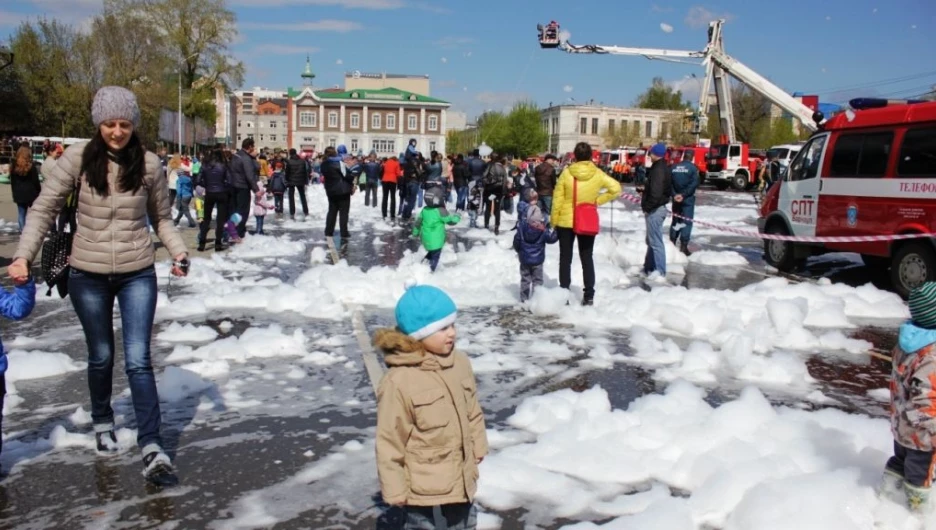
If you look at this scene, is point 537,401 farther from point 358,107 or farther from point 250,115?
point 250,115

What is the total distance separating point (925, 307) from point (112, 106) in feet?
13.6

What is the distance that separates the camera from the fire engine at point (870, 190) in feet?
35.4

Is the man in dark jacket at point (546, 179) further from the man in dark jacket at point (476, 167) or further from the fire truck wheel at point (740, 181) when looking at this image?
the fire truck wheel at point (740, 181)

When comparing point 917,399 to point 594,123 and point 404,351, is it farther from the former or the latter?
point 594,123

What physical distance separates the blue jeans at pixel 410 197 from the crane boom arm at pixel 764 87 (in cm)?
1888

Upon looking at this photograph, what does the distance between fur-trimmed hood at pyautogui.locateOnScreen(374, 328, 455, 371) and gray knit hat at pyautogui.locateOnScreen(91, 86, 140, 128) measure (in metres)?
2.14

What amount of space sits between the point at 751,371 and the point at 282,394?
3.87 meters

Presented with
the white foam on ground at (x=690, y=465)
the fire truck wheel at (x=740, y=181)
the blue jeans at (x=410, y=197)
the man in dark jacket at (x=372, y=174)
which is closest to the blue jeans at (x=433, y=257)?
the white foam on ground at (x=690, y=465)

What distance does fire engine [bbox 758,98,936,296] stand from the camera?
10781 mm

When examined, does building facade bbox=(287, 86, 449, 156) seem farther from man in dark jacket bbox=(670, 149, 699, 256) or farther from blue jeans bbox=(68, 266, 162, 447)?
blue jeans bbox=(68, 266, 162, 447)

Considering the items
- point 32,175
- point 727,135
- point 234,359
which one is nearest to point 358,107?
point 727,135

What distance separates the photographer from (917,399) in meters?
3.58

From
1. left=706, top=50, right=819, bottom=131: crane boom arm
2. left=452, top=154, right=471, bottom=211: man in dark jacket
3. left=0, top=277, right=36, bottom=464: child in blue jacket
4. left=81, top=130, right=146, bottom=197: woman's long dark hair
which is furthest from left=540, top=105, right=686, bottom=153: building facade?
left=0, top=277, right=36, bottom=464: child in blue jacket

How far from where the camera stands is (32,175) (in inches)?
569
